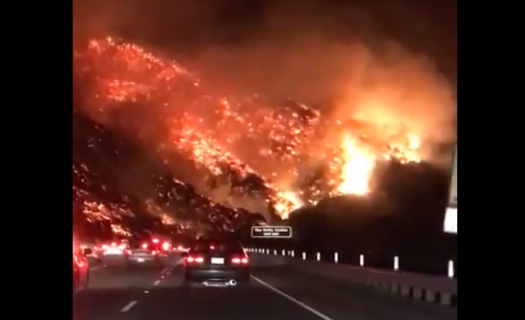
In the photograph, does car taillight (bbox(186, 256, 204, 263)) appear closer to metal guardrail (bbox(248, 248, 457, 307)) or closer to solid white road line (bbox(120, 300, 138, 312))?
metal guardrail (bbox(248, 248, 457, 307))

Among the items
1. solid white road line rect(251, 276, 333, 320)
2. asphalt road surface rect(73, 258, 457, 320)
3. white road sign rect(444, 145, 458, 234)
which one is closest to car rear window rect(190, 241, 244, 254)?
asphalt road surface rect(73, 258, 457, 320)

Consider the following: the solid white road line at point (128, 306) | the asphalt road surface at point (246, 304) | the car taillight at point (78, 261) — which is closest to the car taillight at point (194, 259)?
the asphalt road surface at point (246, 304)

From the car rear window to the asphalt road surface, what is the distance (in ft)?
4.18

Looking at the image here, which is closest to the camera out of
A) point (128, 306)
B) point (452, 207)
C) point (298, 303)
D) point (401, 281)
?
point (452, 207)

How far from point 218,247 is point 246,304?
7.22 meters

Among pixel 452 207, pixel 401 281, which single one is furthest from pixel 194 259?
pixel 452 207

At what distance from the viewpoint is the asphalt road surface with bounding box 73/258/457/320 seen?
2256cm

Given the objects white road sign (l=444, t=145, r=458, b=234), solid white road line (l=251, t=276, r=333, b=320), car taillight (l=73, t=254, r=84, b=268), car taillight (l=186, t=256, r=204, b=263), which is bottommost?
solid white road line (l=251, t=276, r=333, b=320)

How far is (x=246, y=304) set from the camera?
26281 millimetres

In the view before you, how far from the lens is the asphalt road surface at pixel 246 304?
22.6 meters

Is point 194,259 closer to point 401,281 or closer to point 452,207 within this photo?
point 401,281
